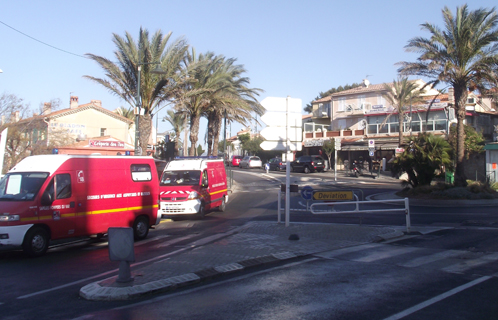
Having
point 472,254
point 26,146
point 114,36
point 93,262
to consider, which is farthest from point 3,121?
point 472,254

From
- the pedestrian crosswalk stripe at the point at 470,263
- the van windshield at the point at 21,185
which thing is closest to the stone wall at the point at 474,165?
the pedestrian crosswalk stripe at the point at 470,263

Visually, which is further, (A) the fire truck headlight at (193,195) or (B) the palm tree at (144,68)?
(B) the palm tree at (144,68)

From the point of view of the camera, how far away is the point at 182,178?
1758 centimetres

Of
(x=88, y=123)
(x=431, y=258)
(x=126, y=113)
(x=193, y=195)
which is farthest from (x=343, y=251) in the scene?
(x=126, y=113)

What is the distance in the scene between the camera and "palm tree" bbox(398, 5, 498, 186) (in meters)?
21.7

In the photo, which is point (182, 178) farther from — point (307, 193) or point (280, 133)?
point (280, 133)

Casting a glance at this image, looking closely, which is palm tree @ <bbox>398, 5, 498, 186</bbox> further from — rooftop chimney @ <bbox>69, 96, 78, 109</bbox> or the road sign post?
rooftop chimney @ <bbox>69, 96, 78, 109</bbox>

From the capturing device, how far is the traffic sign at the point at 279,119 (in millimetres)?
11867

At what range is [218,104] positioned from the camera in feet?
95.5

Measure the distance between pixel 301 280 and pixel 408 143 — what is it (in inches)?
717

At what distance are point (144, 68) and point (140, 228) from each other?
496 inches

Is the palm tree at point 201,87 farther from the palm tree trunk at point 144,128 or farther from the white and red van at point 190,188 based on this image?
the white and red van at point 190,188

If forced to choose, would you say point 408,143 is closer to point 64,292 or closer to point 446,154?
point 446,154

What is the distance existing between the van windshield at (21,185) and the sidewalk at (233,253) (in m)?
3.87
